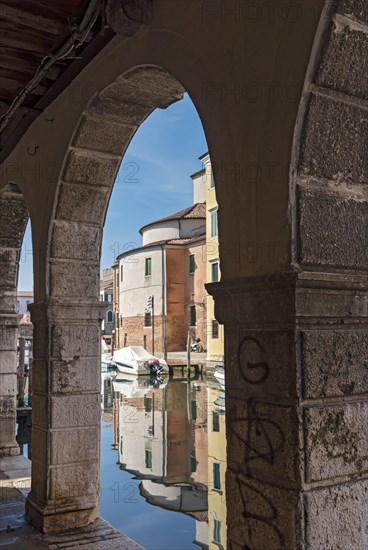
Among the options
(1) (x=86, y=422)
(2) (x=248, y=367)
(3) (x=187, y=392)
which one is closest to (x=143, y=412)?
(3) (x=187, y=392)

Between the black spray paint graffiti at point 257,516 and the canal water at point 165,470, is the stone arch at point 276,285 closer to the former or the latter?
the black spray paint graffiti at point 257,516

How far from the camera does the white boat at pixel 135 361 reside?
65.6 ft

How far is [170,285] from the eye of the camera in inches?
902

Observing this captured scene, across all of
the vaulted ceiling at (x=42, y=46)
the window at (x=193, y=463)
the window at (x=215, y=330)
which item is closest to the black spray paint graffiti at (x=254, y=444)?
the vaulted ceiling at (x=42, y=46)

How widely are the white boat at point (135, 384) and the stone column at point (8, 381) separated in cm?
998

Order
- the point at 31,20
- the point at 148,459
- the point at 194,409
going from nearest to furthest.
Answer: the point at 31,20 < the point at 148,459 < the point at 194,409

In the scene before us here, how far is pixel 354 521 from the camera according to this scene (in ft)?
5.14

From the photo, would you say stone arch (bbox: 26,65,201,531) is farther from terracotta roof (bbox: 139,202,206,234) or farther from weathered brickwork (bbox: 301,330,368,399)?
terracotta roof (bbox: 139,202,206,234)

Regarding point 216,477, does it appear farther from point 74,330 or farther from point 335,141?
point 335,141

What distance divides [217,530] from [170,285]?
18.1 m

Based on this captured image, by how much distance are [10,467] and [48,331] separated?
2091 mm

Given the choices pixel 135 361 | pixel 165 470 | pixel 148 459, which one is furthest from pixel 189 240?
pixel 165 470

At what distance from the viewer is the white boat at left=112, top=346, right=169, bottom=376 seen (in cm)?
2000

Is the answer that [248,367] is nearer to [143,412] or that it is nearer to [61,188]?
[61,188]
